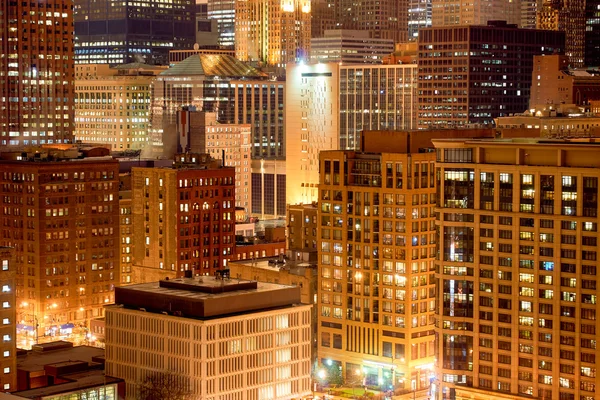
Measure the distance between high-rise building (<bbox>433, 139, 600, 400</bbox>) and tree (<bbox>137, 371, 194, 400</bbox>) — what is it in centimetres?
2945

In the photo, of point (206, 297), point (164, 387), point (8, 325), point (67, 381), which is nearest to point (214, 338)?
point (206, 297)

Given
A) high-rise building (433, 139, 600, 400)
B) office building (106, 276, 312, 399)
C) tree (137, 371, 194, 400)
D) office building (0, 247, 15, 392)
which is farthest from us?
office building (0, 247, 15, 392)

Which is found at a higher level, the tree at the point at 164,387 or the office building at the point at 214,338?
the office building at the point at 214,338

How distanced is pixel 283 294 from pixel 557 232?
33.8 m

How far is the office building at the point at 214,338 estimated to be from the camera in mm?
179375

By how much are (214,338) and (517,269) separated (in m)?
34.8

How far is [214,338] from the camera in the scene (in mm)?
179125

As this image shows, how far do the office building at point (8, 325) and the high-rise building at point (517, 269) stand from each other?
50.9m

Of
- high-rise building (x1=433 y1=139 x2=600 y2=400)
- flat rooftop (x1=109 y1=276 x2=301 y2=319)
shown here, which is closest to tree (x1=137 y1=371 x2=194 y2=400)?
flat rooftop (x1=109 y1=276 x2=301 y2=319)

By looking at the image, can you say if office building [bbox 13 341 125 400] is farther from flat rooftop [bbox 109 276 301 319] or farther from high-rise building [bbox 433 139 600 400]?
high-rise building [bbox 433 139 600 400]

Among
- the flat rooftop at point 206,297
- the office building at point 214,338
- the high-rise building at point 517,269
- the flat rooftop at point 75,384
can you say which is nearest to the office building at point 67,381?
the flat rooftop at point 75,384

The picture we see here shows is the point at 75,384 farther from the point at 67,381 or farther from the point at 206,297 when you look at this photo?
the point at 206,297

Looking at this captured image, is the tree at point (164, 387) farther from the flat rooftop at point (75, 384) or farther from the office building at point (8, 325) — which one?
the office building at point (8, 325)

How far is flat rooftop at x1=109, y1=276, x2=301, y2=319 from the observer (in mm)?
181250
